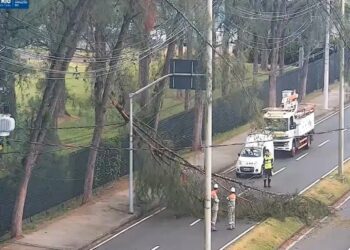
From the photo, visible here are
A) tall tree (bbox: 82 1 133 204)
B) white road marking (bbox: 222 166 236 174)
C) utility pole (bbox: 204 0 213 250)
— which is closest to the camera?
utility pole (bbox: 204 0 213 250)

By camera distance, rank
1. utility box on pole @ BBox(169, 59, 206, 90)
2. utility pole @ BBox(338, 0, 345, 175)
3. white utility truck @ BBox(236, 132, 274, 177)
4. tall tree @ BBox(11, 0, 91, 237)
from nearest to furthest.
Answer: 1. utility box on pole @ BBox(169, 59, 206, 90)
2. tall tree @ BBox(11, 0, 91, 237)
3. utility pole @ BBox(338, 0, 345, 175)
4. white utility truck @ BBox(236, 132, 274, 177)

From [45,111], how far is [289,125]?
1695cm

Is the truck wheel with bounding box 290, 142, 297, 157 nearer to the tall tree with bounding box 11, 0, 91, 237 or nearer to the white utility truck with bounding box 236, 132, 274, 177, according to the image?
the white utility truck with bounding box 236, 132, 274, 177

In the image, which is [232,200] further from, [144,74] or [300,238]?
[144,74]

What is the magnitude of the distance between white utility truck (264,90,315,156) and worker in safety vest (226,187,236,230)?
39.2 feet

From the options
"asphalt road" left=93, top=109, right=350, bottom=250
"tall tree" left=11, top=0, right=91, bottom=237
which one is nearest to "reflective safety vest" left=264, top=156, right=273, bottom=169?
"asphalt road" left=93, top=109, right=350, bottom=250

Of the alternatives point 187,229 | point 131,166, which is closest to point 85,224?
point 131,166

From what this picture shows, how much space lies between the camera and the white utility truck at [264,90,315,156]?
4150cm

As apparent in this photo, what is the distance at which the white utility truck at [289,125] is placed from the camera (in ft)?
136

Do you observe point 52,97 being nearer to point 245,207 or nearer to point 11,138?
point 11,138

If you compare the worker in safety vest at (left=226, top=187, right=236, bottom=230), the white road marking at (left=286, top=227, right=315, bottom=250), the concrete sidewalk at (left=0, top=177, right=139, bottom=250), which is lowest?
the white road marking at (left=286, top=227, right=315, bottom=250)

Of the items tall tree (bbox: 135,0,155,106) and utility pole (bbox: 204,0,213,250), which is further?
tall tree (bbox: 135,0,155,106)

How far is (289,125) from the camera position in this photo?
137 feet

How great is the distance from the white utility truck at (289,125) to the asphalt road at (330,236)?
10.1 metres
